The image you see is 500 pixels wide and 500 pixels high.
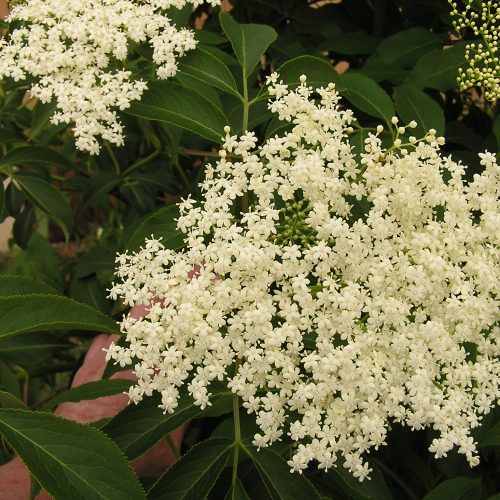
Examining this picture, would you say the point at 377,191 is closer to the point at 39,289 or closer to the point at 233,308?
the point at 233,308

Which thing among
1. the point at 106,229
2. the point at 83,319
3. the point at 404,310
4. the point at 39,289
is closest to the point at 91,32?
the point at 39,289

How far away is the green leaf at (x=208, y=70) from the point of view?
175cm

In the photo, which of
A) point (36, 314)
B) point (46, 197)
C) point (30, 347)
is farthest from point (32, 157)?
point (36, 314)

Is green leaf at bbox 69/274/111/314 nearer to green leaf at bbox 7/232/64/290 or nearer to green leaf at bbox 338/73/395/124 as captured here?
green leaf at bbox 338/73/395/124

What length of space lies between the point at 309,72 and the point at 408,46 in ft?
2.17

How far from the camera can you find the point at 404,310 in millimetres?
1370

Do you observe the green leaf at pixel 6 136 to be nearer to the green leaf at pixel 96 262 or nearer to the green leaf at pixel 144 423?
the green leaf at pixel 96 262

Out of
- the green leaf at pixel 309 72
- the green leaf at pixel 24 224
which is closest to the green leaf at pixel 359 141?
the green leaf at pixel 309 72

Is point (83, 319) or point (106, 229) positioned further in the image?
point (106, 229)

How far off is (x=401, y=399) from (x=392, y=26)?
5.87 ft

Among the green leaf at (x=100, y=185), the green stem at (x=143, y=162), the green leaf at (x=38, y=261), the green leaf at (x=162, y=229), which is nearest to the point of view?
the green leaf at (x=162, y=229)

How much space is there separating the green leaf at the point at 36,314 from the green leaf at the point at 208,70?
2.20 feet

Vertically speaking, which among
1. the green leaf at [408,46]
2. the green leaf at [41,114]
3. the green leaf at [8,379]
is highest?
the green leaf at [408,46]

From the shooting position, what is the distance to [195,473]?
4.62 feet
